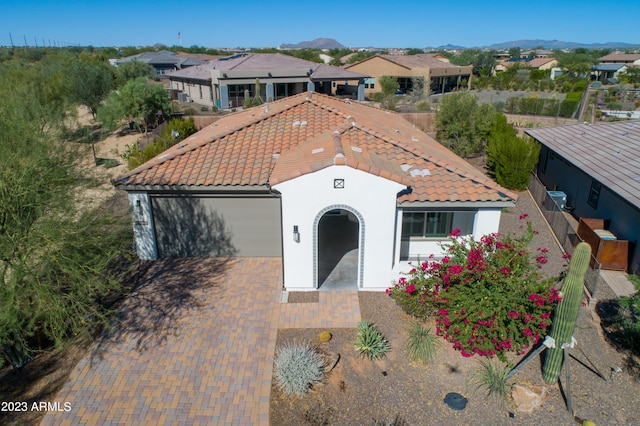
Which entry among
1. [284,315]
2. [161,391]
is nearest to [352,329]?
[284,315]

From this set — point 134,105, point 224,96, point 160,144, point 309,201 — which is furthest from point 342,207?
point 224,96

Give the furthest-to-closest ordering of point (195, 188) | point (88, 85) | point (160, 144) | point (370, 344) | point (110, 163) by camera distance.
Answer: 1. point (88, 85)
2. point (110, 163)
3. point (160, 144)
4. point (195, 188)
5. point (370, 344)

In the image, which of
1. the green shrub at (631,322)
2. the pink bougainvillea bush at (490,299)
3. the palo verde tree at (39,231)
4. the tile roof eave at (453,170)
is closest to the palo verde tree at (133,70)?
the tile roof eave at (453,170)

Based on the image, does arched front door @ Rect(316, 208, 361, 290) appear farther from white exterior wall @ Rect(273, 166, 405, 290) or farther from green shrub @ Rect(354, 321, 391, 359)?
green shrub @ Rect(354, 321, 391, 359)

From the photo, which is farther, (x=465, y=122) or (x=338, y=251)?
(x=465, y=122)

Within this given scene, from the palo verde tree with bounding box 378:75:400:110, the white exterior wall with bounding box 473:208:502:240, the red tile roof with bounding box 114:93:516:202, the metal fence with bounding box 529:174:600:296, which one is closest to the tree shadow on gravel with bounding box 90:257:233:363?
the red tile roof with bounding box 114:93:516:202

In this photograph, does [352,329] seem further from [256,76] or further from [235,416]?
[256,76]

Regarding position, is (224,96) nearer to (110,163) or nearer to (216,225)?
(110,163)
